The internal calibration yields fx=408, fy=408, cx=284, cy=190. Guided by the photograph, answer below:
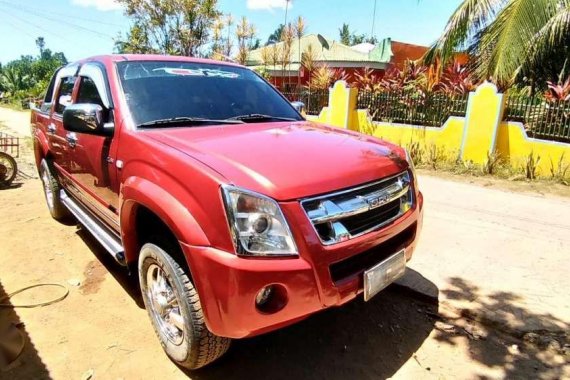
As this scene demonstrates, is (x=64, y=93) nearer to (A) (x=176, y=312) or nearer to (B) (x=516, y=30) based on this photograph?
(A) (x=176, y=312)

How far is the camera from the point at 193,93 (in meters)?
3.18

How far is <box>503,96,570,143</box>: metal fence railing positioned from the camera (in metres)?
7.61

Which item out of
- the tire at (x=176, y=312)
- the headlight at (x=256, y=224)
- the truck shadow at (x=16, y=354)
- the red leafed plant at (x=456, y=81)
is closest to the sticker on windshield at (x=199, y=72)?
the tire at (x=176, y=312)

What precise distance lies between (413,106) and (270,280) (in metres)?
9.20

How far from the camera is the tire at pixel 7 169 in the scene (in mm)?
6871

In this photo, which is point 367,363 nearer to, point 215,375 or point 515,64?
point 215,375

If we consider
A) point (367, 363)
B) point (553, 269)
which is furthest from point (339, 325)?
point (553, 269)

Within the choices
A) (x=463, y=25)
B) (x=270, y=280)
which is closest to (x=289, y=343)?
(x=270, y=280)

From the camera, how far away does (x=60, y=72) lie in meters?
4.64

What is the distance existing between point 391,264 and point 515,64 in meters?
8.77

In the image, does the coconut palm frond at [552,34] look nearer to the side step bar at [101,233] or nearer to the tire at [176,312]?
→ the side step bar at [101,233]

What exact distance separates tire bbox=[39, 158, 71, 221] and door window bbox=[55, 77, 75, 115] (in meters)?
0.83

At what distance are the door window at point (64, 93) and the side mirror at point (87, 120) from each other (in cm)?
134

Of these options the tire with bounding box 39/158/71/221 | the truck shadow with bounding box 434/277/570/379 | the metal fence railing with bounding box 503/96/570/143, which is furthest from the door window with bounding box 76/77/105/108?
the metal fence railing with bounding box 503/96/570/143
